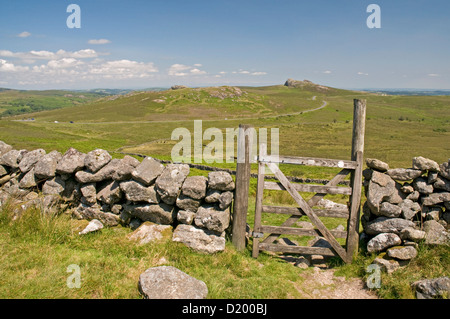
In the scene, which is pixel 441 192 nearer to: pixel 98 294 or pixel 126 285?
pixel 126 285

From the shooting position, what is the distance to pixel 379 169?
8.24m

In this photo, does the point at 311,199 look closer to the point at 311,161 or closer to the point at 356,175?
the point at 311,161

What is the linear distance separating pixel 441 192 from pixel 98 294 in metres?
8.67

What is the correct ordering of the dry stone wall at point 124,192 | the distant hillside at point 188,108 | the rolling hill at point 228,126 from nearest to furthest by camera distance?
Result: the dry stone wall at point 124,192
the rolling hill at point 228,126
the distant hillside at point 188,108

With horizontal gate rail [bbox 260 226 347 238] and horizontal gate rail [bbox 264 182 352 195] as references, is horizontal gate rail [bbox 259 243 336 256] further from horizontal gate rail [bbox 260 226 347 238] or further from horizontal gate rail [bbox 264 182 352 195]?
horizontal gate rail [bbox 264 182 352 195]

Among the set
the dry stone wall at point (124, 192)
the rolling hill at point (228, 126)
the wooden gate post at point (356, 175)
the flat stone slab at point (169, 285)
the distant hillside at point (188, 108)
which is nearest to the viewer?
the flat stone slab at point (169, 285)

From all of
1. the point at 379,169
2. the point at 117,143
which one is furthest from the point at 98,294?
the point at 117,143

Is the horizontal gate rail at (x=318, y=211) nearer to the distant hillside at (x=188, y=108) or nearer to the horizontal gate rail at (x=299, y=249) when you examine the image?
the horizontal gate rail at (x=299, y=249)

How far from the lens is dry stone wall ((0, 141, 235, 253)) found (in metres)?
8.12

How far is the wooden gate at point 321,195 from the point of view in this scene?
7875 mm

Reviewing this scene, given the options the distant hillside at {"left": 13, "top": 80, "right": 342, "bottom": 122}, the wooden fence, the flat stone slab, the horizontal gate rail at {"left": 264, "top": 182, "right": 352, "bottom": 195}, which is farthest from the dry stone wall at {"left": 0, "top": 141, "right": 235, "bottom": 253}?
the distant hillside at {"left": 13, "top": 80, "right": 342, "bottom": 122}

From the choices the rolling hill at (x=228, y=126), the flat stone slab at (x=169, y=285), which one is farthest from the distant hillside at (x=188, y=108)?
the flat stone slab at (x=169, y=285)

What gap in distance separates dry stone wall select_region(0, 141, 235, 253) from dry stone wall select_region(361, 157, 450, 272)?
3.98 meters

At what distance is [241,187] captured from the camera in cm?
819
